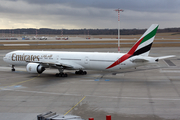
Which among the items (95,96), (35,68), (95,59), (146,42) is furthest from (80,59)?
(95,96)

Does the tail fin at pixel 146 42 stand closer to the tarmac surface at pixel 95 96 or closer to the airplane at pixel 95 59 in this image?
the airplane at pixel 95 59

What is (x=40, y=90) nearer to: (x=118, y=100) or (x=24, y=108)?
(x=24, y=108)

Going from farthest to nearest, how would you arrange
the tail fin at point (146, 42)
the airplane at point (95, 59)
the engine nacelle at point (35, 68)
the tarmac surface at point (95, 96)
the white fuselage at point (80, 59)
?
the engine nacelle at point (35, 68)
the white fuselage at point (80, 59)
the airplane at point (95, 59)
the tail fin at point (146, 42)
the tarmac surface at point (95, 96)

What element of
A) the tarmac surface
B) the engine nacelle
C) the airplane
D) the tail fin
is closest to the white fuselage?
the airplane

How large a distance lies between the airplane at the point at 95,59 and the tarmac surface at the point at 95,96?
178 cm

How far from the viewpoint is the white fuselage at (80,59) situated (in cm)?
3185

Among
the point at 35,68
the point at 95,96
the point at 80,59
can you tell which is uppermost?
the point at 80,59

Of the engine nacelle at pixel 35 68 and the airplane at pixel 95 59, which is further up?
the airplane at pixel 95 59

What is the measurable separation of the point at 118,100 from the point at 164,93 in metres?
5.93

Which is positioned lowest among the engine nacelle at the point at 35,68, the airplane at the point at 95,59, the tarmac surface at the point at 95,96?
the tarmac surface at the point at 95,96

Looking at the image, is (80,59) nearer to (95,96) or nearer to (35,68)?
(35,68)

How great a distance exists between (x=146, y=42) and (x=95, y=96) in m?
11.8

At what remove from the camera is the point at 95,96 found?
75.9 ft

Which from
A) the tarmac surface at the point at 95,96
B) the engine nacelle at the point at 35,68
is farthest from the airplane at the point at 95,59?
the tarmac surface at the point at 95,96
